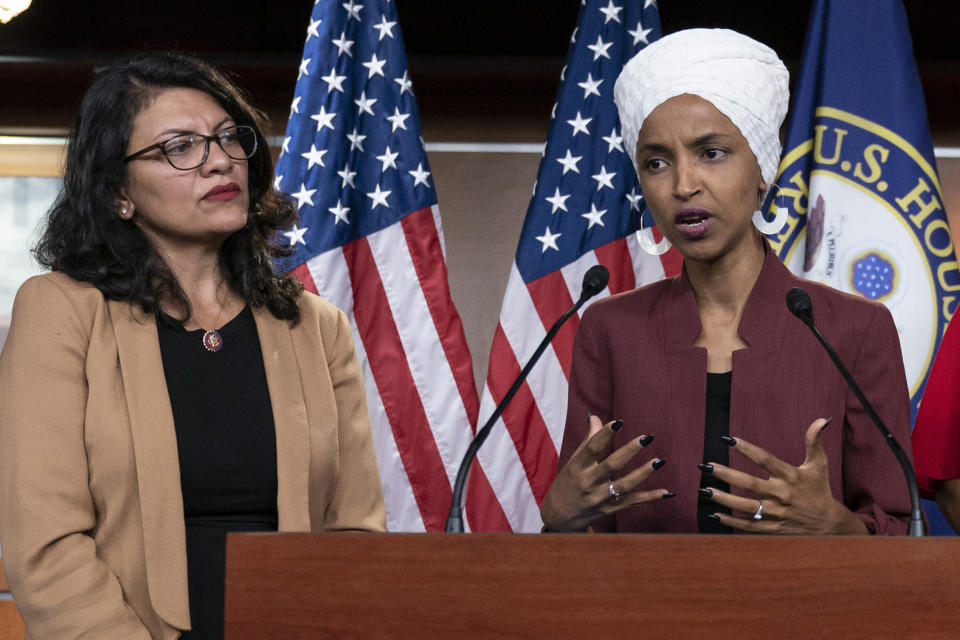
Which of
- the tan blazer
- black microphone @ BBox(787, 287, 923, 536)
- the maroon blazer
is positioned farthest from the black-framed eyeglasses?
black microphone @ BBox(787, 287, 923, 536)

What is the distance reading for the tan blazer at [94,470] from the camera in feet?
5.46

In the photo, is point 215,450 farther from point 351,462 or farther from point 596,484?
point 596,484

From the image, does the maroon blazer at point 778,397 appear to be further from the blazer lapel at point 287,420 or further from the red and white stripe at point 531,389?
the red and white stripe at point 531,389

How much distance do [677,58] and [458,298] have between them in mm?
2047

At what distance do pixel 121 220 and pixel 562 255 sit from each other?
1.45m

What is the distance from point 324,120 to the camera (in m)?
3.13

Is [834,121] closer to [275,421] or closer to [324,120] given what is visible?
[324,120]

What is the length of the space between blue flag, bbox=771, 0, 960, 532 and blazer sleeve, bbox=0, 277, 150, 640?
1.96m

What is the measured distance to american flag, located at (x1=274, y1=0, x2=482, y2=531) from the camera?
3062 millimetres

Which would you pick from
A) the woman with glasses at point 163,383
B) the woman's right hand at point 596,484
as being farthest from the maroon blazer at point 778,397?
the woman with glasses at point 163,383

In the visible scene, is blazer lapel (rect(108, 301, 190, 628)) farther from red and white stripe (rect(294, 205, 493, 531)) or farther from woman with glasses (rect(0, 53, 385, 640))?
red and white stripe (rect(294, 205, 493, 531))

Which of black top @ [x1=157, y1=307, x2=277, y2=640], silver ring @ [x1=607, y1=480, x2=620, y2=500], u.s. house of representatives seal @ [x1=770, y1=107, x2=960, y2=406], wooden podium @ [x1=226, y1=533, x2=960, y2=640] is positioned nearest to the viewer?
wooden podium @ [x1=226, y1=533, x2=960, y2=640]

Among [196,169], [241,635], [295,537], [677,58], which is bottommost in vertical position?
[241,635]

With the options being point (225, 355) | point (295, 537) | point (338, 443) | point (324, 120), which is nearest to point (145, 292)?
point (225, 355)
